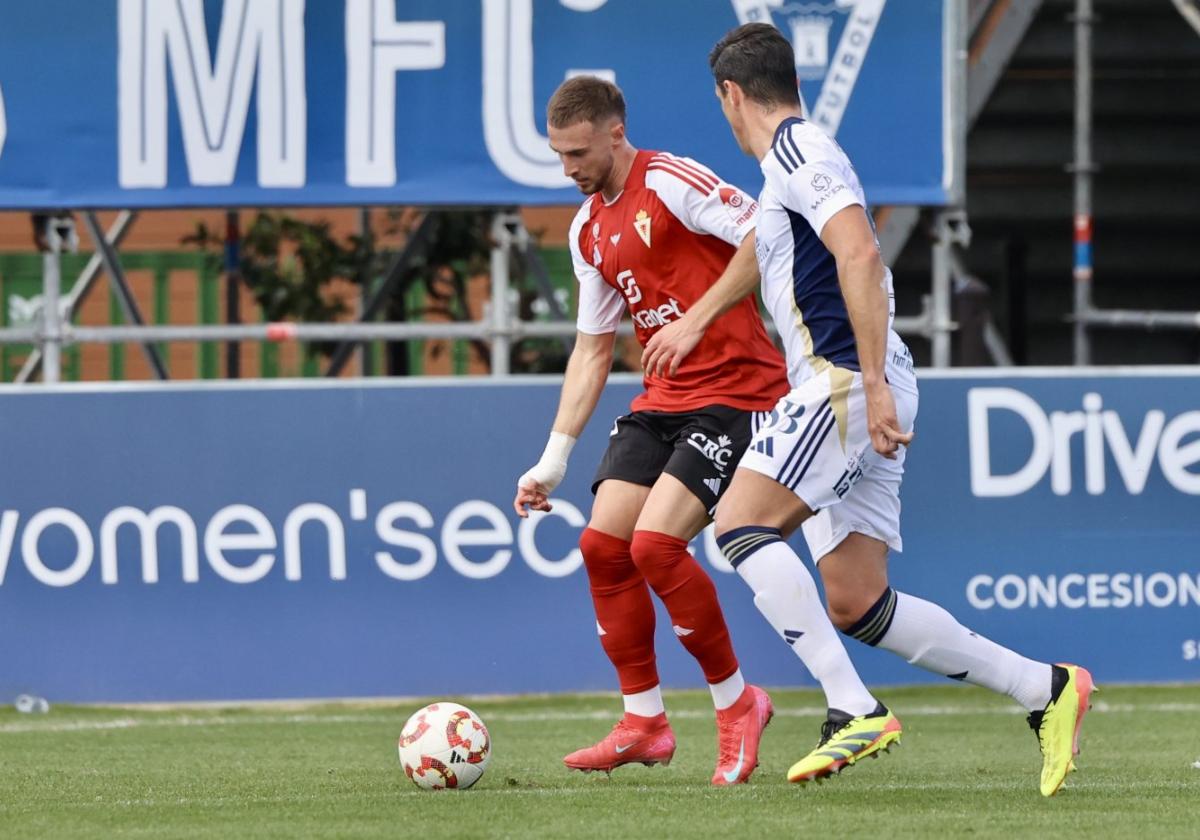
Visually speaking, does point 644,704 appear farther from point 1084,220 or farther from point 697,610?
point 1084,220

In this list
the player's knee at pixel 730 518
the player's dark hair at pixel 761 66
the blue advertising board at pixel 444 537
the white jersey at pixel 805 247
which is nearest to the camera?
the white jersey at pixel 805 247

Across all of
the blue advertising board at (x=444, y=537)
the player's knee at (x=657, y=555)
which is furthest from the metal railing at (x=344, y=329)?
the player's knee at (x=657, y=555)

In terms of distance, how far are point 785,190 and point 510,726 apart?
3376 millimetres

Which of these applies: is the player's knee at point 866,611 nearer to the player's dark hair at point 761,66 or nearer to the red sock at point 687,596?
the red sock at point 687,596

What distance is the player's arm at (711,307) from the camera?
595 cm

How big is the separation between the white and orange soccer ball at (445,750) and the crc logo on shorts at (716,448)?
104 centimetres

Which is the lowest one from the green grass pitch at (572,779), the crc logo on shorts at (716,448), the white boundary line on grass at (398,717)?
the white boundary line on grass at (398,717)

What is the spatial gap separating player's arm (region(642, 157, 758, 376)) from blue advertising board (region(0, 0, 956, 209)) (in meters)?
3.29

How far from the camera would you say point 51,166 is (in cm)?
951

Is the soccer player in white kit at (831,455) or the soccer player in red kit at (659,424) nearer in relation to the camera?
the soccer player in white kit at (831,455)

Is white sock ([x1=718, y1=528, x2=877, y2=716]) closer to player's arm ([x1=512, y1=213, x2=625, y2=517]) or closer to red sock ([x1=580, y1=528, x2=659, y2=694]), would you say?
red sock ([x1=580, y1=528, x2=659, y2=694])

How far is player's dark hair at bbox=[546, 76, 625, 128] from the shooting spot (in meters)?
6.15

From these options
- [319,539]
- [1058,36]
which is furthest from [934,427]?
[1058,36]

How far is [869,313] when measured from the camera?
529 centimetres
